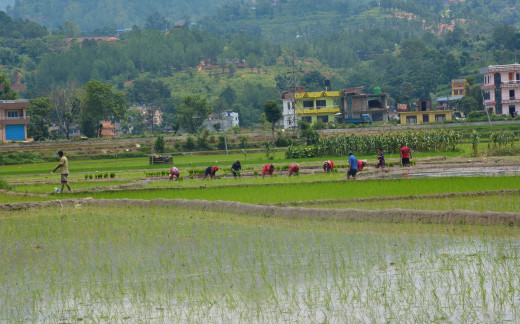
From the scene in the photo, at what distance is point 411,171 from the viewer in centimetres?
3058

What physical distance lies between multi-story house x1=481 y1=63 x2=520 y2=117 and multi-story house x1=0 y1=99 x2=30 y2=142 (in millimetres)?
50146

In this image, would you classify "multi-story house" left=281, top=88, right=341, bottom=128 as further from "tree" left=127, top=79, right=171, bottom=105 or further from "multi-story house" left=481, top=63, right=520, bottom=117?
"tree" left=127, top=79, right=171, bottom=105

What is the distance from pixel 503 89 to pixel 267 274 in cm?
7752

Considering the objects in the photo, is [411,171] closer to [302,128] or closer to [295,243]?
[295,243]

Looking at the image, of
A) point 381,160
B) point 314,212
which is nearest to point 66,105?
point 381,160

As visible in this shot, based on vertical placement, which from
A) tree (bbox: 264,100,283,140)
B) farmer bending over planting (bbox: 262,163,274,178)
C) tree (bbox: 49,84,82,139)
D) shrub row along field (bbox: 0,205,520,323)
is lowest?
shrub row along field (bbox: 0,205,520,323)

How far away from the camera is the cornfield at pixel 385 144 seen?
156 ft

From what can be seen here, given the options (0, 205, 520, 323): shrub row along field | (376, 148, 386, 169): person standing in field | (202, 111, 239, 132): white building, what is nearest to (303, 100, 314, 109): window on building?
(202, 111, 239, 132): white building

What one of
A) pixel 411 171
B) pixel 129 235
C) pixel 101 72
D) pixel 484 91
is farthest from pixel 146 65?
pixel 129 235

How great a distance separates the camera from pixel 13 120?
3226 inches

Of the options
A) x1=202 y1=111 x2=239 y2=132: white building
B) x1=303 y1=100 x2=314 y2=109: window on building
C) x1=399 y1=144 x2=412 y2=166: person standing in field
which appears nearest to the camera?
x1=399 y1=144 x2=412 y2=166: person standing in field

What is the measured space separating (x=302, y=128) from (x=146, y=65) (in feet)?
Result: 382

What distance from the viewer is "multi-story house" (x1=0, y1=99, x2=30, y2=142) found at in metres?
81.8

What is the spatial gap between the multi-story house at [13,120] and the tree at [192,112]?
19.2 m
